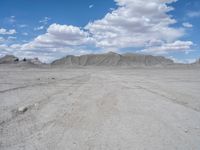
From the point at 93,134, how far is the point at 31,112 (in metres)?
3.52

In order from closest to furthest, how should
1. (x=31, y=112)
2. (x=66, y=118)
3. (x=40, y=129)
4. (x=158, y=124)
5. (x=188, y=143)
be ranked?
(x=188, y=143) < (x=40, y=129) < (x=158, y=124) < (x=66, y=118) < (x=31, y=112)

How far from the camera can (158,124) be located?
24.3 feet

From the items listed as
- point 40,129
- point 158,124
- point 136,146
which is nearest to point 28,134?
point 40,129

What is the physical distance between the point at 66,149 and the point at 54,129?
1.53 meters

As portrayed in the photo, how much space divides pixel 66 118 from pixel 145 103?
4502 mm

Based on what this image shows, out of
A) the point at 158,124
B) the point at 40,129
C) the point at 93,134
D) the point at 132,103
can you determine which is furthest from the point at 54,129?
the point at 132,103

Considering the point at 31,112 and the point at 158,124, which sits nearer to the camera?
the point at 158,124

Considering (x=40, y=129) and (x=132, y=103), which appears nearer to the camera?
(x=40, y=129)

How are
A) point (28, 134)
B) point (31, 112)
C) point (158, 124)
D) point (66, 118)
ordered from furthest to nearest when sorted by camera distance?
point (31, 112) → point (66, 118) → point (158, 124) → point (28, 134)

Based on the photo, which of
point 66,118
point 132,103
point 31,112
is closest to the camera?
point 66,118

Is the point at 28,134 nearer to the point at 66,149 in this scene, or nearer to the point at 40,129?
the point at 40,129

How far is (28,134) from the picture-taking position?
6.25 meters

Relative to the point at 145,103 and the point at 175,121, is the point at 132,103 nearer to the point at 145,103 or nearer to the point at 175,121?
the point at 145,103

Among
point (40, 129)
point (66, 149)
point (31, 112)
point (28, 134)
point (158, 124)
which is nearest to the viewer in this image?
point (66, 149)
